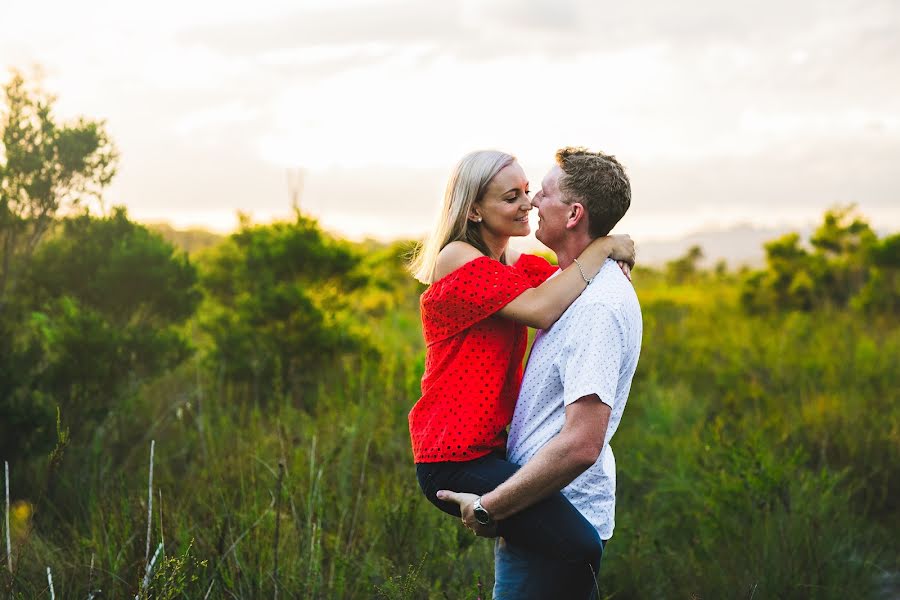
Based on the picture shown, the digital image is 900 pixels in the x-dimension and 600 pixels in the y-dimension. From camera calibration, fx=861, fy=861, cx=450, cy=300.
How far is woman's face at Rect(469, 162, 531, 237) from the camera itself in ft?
10.9

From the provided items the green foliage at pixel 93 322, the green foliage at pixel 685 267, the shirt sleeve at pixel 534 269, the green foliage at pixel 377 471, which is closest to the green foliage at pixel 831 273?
the green foliage at pixel 377 471

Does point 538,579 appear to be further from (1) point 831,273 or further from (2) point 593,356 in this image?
(1) point 831,273

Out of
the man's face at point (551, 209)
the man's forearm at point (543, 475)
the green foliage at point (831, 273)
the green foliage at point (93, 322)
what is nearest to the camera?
the man's forearm at point (543, 475)

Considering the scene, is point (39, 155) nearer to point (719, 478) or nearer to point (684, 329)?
point (719, 478)

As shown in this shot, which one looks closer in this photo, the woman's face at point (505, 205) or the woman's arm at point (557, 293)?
the woman's arm at point (557, 293)

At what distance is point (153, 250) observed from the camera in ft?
22.6

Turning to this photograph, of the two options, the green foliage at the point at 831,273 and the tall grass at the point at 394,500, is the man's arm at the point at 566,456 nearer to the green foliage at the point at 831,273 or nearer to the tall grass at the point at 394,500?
the tall grass at the point at 394,500

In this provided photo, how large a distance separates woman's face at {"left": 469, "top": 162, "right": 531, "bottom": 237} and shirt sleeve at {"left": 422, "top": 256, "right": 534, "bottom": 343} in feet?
0.87

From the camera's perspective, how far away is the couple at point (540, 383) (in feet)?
9.05

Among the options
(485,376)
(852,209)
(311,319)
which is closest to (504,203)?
(485,376)

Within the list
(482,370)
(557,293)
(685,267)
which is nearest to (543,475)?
(482,370)

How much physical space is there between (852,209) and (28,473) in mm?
14310

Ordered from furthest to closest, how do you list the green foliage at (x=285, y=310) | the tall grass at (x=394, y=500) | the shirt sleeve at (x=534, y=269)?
the green foliage at (x=285, y=310)
the tall grass at (x=394, y=500)
the shirt sleeve at (x=534, y=269)

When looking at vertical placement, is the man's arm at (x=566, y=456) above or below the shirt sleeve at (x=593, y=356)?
below
